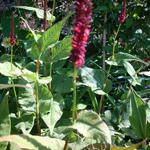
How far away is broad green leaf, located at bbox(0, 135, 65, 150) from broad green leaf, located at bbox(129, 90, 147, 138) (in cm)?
42

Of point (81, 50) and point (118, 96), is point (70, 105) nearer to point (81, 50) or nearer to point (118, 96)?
point (118, 96)

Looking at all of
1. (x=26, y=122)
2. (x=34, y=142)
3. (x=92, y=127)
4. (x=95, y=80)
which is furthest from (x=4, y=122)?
(x=95, y=80)

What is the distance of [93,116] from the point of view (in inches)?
58.8

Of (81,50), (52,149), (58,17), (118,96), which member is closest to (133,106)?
(52,149)

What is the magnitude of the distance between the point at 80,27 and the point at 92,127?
0.44m

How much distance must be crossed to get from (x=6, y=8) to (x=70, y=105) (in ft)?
4.62

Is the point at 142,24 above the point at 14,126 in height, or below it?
above

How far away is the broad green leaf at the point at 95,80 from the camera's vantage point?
6.59 feet

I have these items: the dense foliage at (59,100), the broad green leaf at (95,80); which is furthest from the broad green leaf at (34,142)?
the broad green leaf at (95,80)

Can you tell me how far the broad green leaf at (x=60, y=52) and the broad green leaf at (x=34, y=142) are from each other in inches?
17.8

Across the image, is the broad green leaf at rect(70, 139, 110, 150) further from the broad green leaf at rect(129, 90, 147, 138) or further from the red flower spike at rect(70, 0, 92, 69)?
the red flower spike at rect(70, 0, 92, 69)

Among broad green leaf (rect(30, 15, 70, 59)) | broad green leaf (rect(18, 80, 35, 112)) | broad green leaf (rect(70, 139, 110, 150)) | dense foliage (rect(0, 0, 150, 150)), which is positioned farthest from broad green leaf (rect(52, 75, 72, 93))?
broad green leaf (rect(70, 139, 110, 150))

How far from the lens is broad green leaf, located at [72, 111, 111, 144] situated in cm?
142

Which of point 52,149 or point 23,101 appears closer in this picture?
point 52,149
